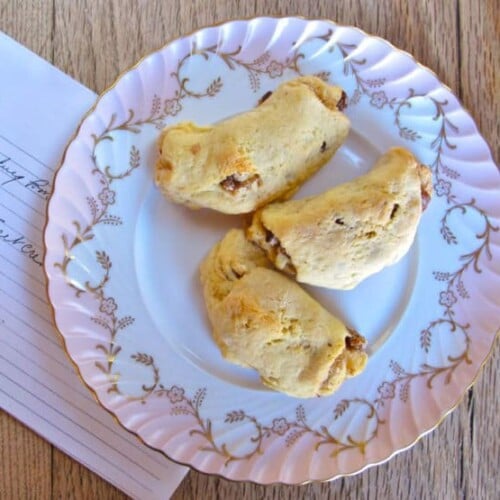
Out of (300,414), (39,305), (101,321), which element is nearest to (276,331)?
(300,414)

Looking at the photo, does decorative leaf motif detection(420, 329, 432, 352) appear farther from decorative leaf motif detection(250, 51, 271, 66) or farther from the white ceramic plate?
decorative leaf motif detection(250, 51, 271, 66)

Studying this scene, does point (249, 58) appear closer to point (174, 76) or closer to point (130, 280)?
point (174, 76)

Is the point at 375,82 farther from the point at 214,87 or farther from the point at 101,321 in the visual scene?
the point at 101,321

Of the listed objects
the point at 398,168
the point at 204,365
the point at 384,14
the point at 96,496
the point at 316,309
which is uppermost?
the point at 384,14

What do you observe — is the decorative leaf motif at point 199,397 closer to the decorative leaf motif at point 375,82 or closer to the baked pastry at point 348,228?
the baked pastry at point 348,228

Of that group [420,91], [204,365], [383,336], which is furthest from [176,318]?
[420,91]

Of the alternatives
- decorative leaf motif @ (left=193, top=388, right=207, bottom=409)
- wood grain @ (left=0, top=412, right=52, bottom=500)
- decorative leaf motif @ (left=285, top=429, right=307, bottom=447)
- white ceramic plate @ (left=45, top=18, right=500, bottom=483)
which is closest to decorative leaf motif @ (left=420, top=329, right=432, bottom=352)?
white ceramic plate @ (left=45, top=18, right=500, bottom=483)
